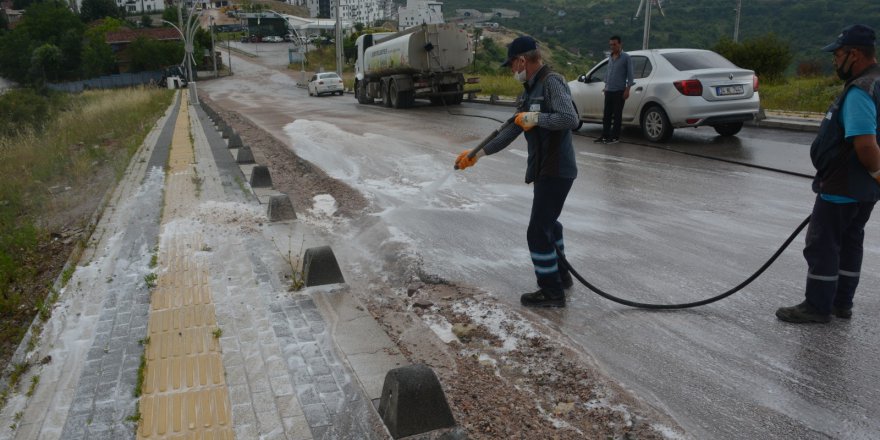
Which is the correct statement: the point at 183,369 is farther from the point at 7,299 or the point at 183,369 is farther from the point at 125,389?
the point at 7,299

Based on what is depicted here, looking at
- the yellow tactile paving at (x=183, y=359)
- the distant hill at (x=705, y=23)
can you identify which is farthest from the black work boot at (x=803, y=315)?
the distant hill at (x=705, y=23)

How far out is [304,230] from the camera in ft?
23.5

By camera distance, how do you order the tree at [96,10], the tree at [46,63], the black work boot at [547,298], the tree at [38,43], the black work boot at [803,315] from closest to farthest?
the black work boot at [803,315] < the black work boot at [547,298] < the tree at [46,63] < the tree at [38,43] < the tree at [96,10]

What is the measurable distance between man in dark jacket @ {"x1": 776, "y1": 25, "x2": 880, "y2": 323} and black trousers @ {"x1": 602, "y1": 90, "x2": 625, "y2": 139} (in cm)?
847

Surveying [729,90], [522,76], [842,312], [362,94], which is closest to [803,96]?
[729,90]

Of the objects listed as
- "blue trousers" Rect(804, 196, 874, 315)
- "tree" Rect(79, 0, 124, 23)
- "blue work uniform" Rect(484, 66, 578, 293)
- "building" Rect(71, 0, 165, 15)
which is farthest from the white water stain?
"building" Rect(71, 0, 165, 15)

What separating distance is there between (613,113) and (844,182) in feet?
29.0

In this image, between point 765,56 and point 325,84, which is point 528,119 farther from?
point 325,84

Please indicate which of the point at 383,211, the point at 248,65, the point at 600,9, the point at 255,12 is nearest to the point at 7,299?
the point at 383,211

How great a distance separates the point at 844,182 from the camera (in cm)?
423

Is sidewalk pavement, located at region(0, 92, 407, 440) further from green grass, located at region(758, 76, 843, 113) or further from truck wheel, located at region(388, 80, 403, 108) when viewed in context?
truck wheel, located at region(388, 80, 403, 108)

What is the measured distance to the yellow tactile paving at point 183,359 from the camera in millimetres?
3283

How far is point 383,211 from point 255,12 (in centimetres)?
15164

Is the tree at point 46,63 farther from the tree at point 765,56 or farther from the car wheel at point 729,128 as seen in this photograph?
the car wheel at point 729,128
